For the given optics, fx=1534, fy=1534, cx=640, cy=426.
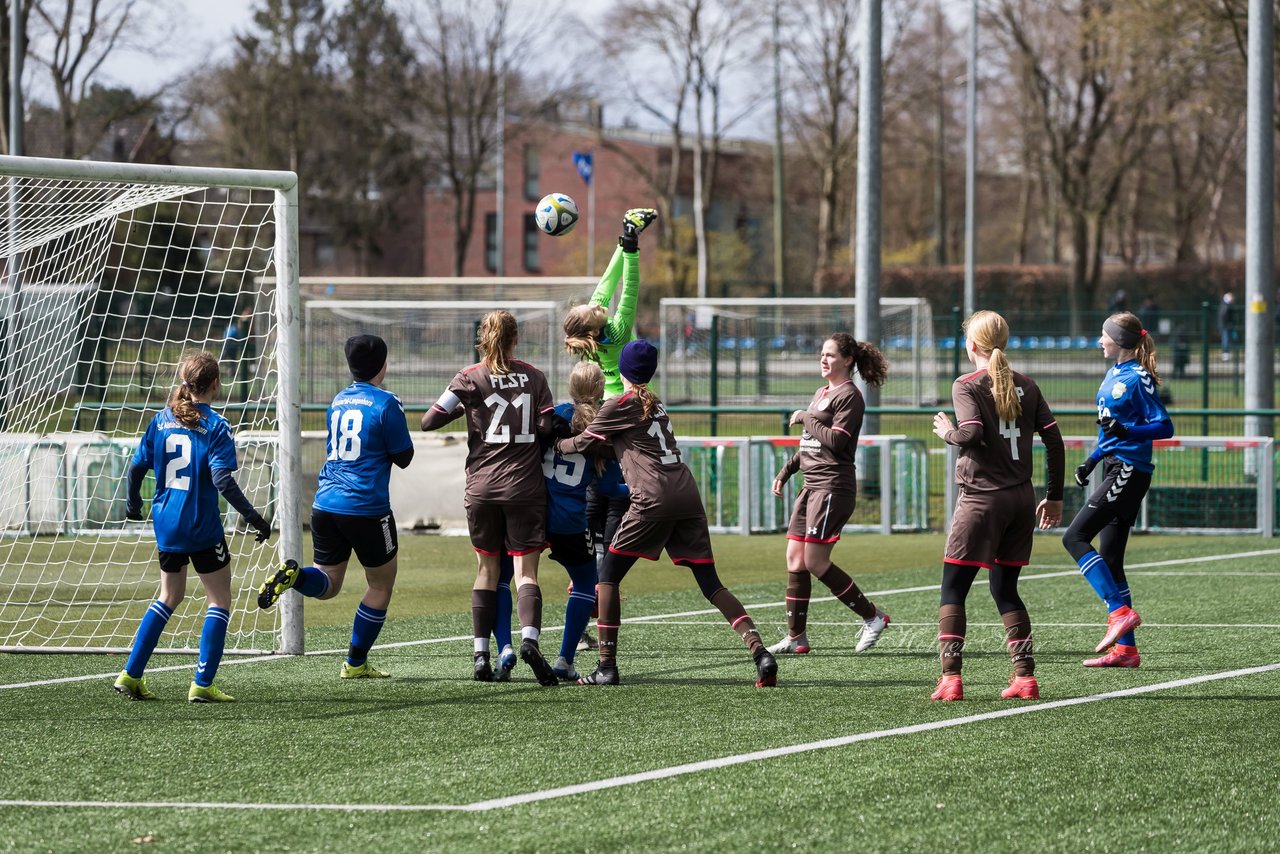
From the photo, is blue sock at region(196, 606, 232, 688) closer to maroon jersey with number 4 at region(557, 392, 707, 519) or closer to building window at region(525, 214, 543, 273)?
maroon jersey with number 4 at region(557, 392, 707, 519)

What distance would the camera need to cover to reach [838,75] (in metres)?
47.9

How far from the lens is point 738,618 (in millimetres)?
7496

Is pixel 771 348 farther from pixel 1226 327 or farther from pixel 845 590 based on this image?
pixel 845 590

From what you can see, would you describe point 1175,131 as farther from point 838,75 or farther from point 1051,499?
point 1051,499

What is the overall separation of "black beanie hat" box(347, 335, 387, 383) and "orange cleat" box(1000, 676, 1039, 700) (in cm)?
342

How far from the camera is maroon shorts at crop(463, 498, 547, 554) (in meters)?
7.68

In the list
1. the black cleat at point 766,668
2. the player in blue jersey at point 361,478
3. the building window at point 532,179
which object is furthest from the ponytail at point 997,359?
the building window at point 532,179

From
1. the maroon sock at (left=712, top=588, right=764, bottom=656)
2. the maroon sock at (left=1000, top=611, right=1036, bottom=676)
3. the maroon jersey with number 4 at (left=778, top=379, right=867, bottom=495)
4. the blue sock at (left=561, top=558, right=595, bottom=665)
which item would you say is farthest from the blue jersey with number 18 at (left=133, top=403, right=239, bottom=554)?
the maroon sock at (left=1000, top=611, right=1036, bottom=676)

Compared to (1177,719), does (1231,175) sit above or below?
→ above

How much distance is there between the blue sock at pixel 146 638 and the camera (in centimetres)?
720

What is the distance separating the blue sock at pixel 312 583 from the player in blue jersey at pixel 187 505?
0.33 meters

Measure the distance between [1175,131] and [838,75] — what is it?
1160 centimetres

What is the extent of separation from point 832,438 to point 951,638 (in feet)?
5.10

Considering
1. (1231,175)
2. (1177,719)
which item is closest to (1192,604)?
(1177,719)
